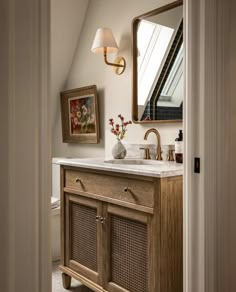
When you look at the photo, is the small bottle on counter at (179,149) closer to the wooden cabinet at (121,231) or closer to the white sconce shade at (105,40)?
the wooden cabinet at (121,231)

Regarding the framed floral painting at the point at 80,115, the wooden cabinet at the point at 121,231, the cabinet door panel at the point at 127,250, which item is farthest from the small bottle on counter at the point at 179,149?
the framed floral painting at the point at 80,115

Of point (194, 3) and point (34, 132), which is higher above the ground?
point (194, 3)

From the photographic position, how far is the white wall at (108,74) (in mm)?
2650

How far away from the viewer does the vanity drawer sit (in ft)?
6.01

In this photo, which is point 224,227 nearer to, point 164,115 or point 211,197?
point 211,197

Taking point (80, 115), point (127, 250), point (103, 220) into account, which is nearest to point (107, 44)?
point (80, 115)

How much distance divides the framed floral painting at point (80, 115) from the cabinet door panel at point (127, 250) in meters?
1.25

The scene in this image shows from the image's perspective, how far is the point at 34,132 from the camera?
2.87 feet

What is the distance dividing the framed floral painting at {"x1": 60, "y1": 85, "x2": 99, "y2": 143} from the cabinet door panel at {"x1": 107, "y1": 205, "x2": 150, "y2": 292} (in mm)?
1247

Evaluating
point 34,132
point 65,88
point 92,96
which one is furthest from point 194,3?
point 65,88

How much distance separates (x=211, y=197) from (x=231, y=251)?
1.08ft

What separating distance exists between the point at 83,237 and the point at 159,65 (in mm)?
1347

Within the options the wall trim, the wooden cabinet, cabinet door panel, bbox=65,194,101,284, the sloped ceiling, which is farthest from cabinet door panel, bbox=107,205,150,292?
the sloped ceiling

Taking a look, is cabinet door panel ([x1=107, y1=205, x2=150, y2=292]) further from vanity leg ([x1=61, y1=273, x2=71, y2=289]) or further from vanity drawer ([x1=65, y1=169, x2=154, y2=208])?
vanity leg ([x1=61, y1=273, x2=71, y2=289])
